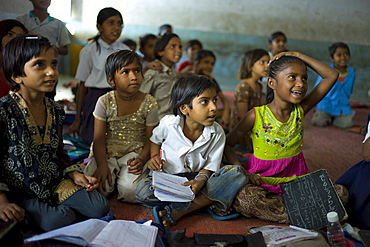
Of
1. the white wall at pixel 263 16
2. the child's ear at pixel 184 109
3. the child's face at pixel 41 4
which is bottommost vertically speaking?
the child's ear at pixel 184 109

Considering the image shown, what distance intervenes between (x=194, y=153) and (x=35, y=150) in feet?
2.68

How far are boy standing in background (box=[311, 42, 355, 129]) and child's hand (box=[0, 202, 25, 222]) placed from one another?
389 cm

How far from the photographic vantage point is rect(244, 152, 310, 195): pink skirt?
2.11 metres

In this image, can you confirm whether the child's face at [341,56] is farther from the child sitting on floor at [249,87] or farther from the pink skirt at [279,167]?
the pink skirt at [279,167]

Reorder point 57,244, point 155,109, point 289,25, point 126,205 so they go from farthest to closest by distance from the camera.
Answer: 1. point 289,25
2. point 155,109
3. point 126,205
4. point 57,244

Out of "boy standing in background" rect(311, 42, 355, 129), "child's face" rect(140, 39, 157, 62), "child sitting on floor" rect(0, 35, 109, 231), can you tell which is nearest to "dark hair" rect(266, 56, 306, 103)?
"child sitting on floor" rect(0, 35, 109, 231)

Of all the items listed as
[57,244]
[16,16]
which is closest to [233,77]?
[16,16]

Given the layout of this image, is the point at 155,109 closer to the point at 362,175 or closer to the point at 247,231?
the point at 247,231

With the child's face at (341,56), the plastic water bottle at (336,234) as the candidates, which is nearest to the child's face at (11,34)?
the plastic water bottle at (336,234)

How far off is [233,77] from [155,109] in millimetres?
6287

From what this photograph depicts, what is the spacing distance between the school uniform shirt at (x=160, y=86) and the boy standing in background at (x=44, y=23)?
83cm

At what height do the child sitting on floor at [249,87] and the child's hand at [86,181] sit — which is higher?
the child sitting on floor at [249,87]

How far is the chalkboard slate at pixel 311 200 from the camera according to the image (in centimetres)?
178

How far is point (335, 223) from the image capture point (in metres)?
1.66
